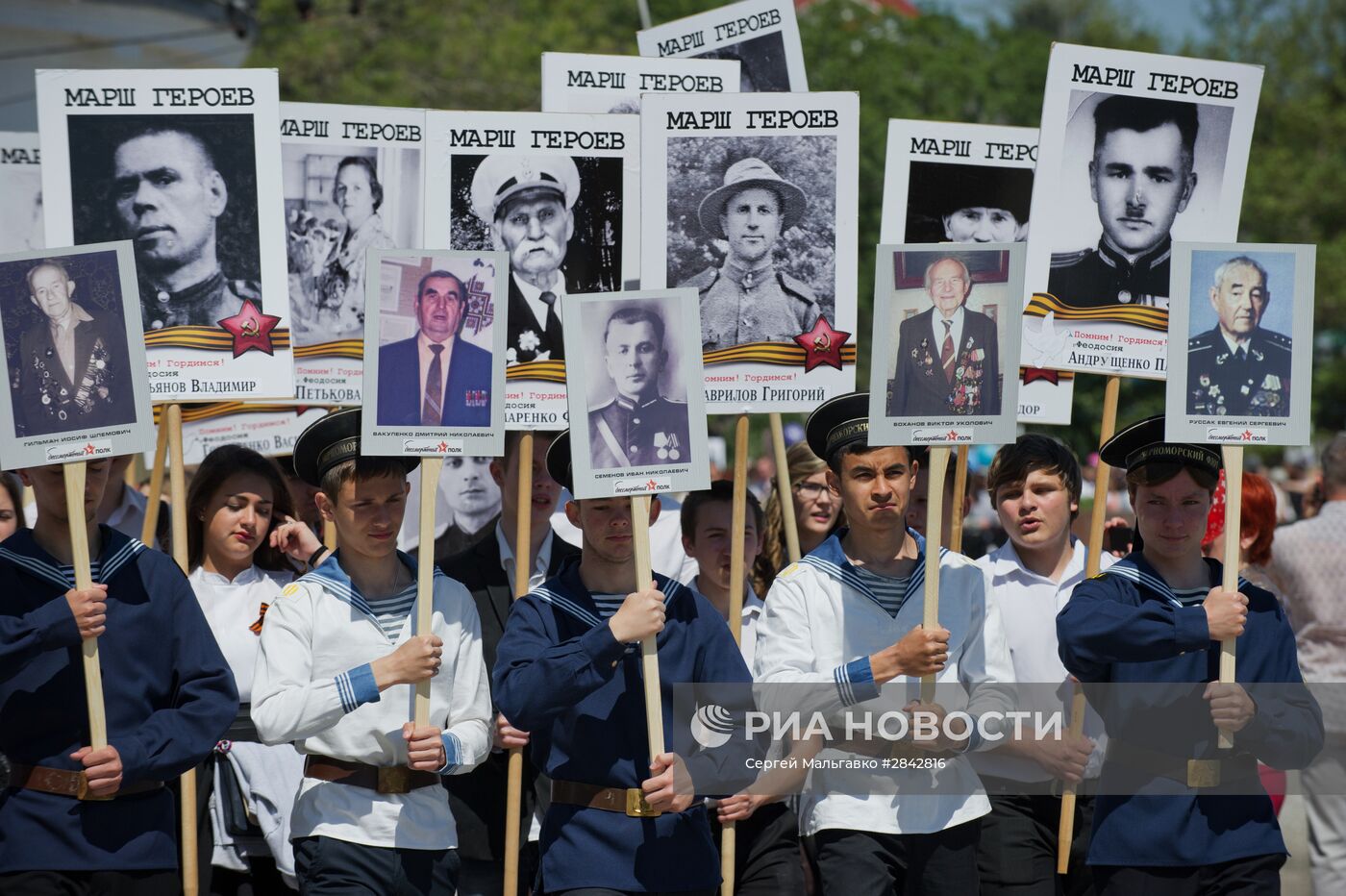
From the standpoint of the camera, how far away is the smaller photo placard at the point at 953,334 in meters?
5.67

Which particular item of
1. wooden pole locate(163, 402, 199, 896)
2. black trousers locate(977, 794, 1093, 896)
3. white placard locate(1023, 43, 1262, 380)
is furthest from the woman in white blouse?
white placard locate(1023, 43, 1262, 380)

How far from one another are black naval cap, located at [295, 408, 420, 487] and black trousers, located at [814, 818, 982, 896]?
1.87 meters

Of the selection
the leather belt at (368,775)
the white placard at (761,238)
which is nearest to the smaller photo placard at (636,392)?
the leather belt at (368,775)

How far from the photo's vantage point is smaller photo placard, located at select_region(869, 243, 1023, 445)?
223 inches

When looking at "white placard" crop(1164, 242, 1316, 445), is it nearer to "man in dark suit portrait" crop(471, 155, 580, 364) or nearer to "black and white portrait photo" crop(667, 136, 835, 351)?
"black and white portrait photo" crop(667, 136, 835, 351)

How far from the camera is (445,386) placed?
5668mm

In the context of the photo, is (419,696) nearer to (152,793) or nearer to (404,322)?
(152,793)

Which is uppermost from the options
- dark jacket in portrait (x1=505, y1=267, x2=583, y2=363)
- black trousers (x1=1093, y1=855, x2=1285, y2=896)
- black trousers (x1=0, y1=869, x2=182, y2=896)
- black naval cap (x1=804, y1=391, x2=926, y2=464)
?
dark jacket in portrait (x1=505, y1=267, x2=583, y2=363)

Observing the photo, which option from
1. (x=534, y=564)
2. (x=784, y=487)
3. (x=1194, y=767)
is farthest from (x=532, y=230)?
(x=1194, y=767)

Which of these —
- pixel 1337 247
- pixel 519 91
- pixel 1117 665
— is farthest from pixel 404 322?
pixel 1337 247

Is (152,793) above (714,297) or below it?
below

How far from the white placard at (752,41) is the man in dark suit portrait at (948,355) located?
8.61 ft

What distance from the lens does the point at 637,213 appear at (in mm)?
7145

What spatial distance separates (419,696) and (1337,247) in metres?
37.0
